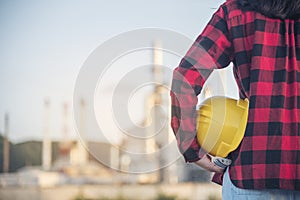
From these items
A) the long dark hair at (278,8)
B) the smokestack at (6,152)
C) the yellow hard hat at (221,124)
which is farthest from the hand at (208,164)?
the smokestack at (6,152)

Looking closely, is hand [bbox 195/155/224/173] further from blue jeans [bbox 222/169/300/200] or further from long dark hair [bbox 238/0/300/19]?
long dark hair [bbox 238/0/300/19]

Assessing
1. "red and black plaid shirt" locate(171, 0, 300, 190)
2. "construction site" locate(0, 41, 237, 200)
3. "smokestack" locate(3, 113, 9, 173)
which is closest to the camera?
"red and black plaid shirt" locate(171, 0, 300, 190)

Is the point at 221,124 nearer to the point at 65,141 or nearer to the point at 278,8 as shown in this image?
the point at 278,8

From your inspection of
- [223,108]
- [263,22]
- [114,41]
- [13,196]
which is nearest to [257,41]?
[263,22]

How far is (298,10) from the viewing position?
1.12m

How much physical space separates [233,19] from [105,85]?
0.30 metres


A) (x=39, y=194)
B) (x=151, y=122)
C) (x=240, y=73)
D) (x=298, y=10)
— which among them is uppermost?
(x=298, y=10)

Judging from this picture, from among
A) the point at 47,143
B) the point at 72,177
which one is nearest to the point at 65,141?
the point at 47,143

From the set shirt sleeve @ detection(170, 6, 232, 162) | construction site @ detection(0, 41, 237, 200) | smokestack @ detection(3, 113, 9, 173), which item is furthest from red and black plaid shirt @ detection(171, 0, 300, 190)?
smokestack @ detection(3, 113, 9, 173)

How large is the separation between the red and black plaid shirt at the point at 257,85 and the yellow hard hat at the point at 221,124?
0.02 m

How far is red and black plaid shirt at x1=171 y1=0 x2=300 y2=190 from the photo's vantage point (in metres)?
1.10

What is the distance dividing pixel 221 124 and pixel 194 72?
102 mm

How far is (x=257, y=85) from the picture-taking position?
1.11 meters

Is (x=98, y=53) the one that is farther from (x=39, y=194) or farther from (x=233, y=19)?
(x=39, y=194)
